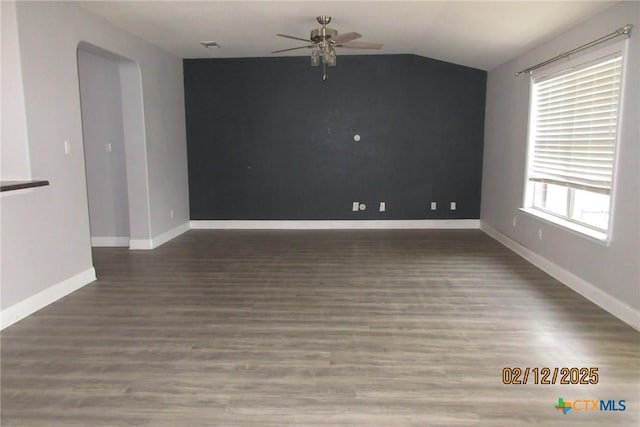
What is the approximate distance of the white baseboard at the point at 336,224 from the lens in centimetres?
720

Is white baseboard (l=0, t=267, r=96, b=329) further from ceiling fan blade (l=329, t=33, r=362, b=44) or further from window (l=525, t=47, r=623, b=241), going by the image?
window (l=525, t=47, r=623, b=241)

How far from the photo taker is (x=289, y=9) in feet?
14.5

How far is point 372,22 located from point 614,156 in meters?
2.75

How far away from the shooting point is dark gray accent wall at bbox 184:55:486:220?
6.99 m

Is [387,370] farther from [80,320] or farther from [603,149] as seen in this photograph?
[603,149]

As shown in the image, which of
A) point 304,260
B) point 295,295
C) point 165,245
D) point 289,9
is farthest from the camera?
point 165,245

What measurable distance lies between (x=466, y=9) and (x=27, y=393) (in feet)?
14.9

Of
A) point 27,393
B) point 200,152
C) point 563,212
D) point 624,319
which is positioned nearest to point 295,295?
point 27,393

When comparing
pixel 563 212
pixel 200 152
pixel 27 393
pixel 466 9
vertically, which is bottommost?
pixel 27 393

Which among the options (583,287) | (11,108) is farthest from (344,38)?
(583,287)

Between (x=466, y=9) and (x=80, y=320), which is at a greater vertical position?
(x=466, y=9)


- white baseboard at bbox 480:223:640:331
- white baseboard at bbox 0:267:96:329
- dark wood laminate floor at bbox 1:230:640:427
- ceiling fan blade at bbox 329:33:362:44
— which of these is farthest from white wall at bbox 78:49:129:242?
white baseboard at bbox 480:223:640:331

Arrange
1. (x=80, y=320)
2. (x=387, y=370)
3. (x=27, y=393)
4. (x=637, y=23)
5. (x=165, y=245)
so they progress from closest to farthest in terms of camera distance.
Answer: (x=27, y=393) < (x=387, y=370) < (x=637, y=23) < (x=80, y=320) < (x=165, y=245)
